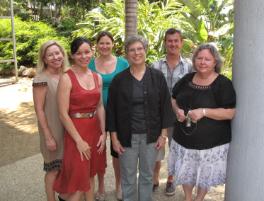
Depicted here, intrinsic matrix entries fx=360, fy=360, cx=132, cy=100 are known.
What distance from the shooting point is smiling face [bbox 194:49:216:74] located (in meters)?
3.10

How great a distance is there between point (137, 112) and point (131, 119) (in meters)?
Result: 0.09

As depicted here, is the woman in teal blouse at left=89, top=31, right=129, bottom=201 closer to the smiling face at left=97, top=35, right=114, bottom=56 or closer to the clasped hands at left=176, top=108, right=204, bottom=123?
the smiling face at left=97, top=35, right=114, bottom=56

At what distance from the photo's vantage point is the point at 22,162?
17.8ft

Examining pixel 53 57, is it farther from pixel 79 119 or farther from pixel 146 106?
pixel 146 106

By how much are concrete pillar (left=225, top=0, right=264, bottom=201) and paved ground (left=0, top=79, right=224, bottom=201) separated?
4.40 ft

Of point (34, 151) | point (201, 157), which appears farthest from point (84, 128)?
point (34, 151)

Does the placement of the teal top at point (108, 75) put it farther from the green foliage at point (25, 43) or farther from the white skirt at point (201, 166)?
the green foliage at point (25, 43)

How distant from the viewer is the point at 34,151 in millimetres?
6004

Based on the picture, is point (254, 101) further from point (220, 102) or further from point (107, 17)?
point (107, 17)

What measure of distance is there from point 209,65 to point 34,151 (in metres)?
3.87

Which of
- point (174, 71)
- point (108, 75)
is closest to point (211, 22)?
point (174, 71)

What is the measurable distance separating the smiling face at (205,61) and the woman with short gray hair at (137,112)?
437mm

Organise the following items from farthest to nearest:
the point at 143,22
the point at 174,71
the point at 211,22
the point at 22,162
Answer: the point at 143,22 < the point at 211,22 < the point at 22,162 < the point at 174,71

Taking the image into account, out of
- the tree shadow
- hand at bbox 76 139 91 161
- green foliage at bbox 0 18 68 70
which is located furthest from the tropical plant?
hand at bbox 76 139 91 161
